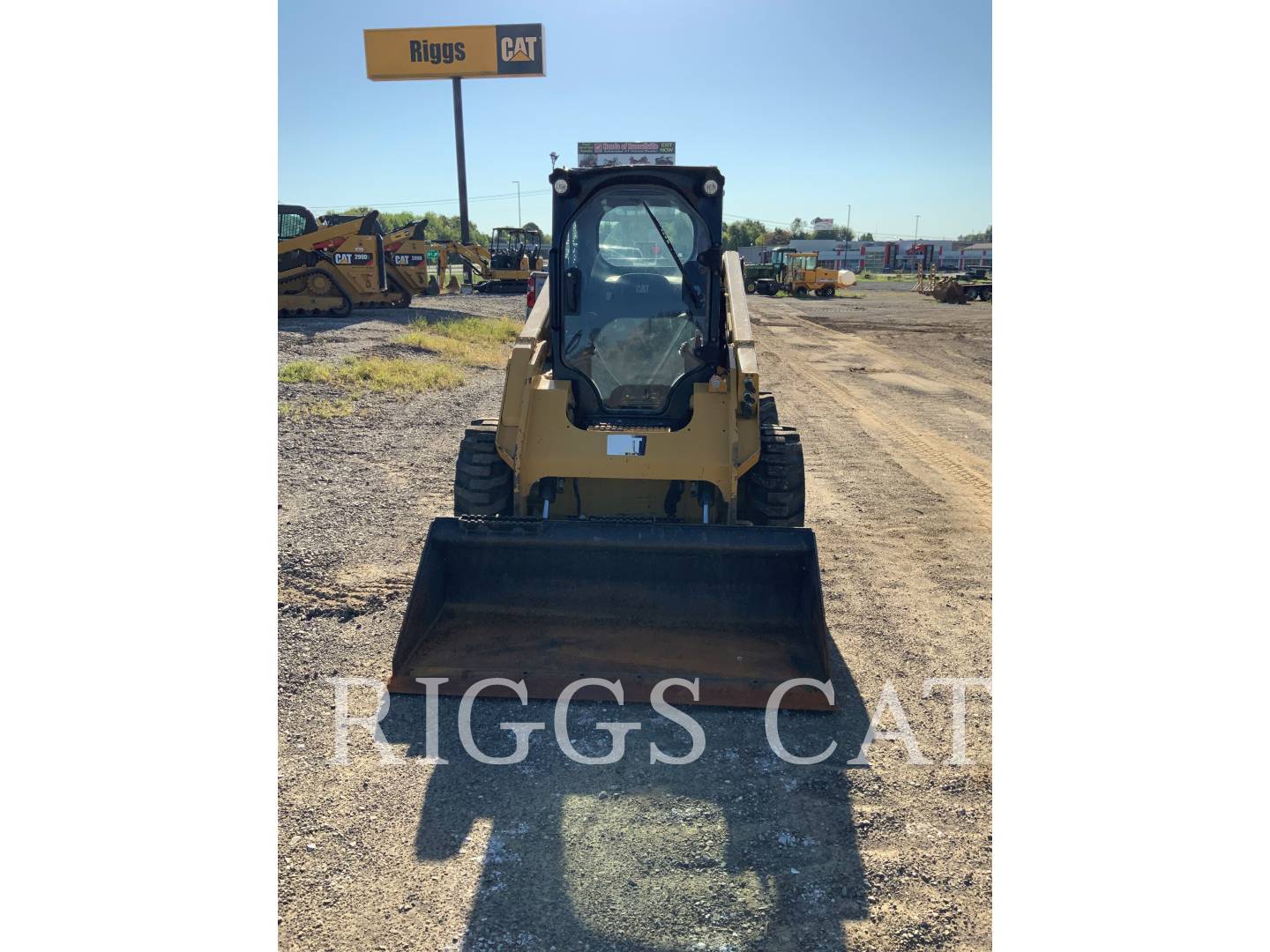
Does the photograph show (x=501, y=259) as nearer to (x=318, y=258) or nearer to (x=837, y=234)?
(x=318, y=258)

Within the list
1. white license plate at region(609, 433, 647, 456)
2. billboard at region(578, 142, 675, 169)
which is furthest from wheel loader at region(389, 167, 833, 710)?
billboard at region(578, 142, 675, 169)

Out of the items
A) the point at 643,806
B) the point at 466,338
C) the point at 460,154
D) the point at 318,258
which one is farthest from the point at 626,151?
the point at 643,806

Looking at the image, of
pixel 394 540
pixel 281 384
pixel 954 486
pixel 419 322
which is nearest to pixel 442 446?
pixel 394 540

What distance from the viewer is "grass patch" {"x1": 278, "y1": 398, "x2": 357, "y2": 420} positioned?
400 inches

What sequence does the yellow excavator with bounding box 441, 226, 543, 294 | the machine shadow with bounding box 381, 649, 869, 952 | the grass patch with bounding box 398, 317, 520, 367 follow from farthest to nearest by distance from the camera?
the yellow excavator with bounding box 441, 226, 543, 294, the grass patch with bounding box 398, 317, 520, 367, the machine shadow with bounding box 381, 649, 869, 952

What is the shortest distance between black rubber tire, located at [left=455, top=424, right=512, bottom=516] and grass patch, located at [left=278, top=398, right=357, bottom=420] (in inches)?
222

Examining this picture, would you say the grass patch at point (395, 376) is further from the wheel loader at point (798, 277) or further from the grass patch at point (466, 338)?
the wheel loader at point (798, 277)

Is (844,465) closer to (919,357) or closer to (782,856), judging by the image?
(782,856)

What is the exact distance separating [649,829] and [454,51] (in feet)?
146

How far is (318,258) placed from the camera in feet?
69.7

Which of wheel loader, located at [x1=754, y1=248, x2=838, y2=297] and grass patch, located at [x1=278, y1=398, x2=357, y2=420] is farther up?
wheel loader, located at [x1=754, y1=248, x2=838, y2=297]

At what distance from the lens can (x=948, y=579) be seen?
566 centimetres

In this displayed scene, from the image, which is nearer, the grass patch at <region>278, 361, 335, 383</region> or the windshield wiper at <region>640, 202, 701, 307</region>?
the windshield wiper at <region>640, 202, 701, 307</region>

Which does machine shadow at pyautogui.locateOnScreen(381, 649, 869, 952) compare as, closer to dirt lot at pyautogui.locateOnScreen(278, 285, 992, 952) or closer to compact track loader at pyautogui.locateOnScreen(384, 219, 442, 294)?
dirt lot at pyautogui.locateOnScreen(278, 285, 992, 952)
